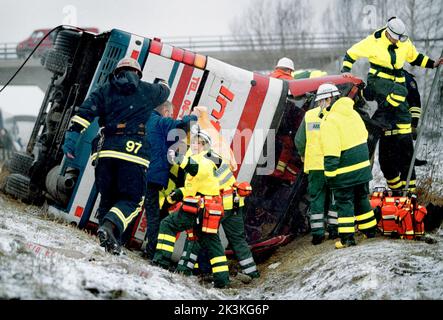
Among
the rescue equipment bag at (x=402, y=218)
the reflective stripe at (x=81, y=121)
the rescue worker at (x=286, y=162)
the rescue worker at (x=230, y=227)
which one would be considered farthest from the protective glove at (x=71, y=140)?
the rescue equipment bag at (x=402, y=218)

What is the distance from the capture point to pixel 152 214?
6457 mm

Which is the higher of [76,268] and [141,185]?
[141,185]

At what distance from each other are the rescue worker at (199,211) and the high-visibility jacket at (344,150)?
3.84 ft

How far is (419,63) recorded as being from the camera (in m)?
7.71

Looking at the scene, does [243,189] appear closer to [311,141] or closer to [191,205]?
[191,205]

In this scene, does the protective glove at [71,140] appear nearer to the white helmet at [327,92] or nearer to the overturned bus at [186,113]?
the overturned bus at [186,113]

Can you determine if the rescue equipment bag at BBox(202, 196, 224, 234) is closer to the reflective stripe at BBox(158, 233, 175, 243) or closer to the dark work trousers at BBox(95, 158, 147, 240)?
the reflective stripe at BBox(158, 233, 175, 243)

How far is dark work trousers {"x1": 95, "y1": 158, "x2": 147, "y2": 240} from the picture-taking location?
19.1ft

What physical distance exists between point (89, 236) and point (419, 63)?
4.57 m

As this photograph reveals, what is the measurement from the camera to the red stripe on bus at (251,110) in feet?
22.6

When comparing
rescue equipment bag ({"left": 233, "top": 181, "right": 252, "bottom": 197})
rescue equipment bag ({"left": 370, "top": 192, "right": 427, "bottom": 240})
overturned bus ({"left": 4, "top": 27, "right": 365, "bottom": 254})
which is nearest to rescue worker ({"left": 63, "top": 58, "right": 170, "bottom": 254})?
overturned bus ({"left": 4, "top": 27, "right": 365, "bottom": 254})

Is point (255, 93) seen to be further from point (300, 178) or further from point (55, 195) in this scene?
point (55, 195)
